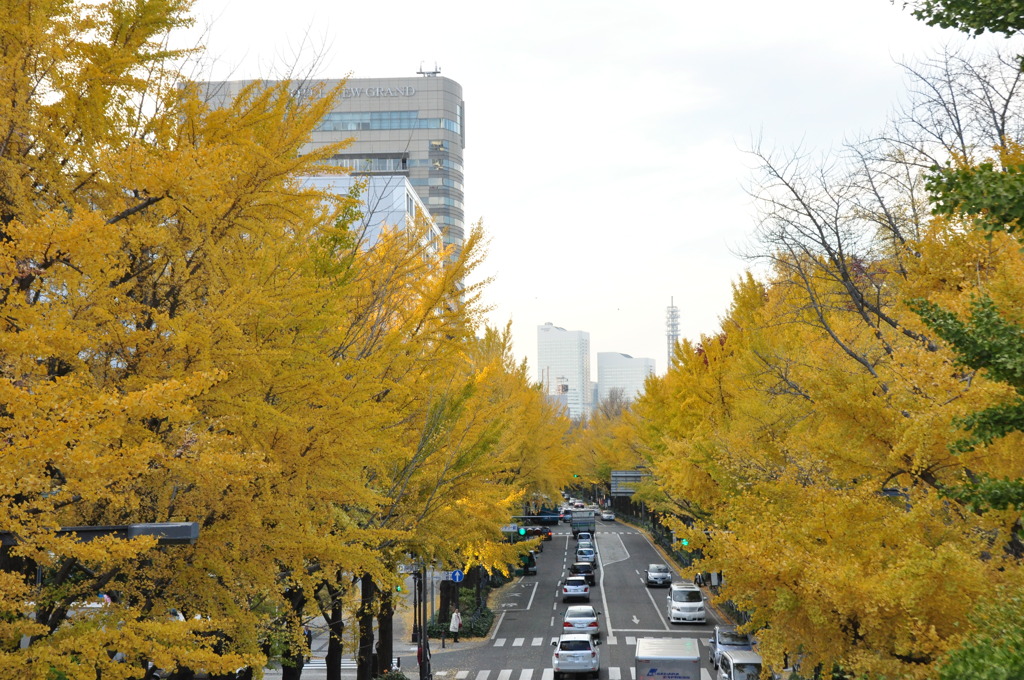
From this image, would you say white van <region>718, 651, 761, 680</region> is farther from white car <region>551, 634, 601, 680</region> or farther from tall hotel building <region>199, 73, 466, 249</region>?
tall hotel building <region>199, 73, 466, 249</region>

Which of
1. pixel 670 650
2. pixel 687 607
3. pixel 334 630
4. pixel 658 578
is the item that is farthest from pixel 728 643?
pixel 658 578

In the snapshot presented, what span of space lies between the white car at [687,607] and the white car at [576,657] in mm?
9175

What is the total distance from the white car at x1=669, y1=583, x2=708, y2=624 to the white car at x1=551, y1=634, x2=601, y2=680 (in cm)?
918

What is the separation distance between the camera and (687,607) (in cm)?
3278

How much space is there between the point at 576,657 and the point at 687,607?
33.5 ft

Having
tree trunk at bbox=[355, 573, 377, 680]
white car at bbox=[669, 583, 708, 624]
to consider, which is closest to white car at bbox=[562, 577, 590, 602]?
white car at bbox=[669, 583, 708, 624]

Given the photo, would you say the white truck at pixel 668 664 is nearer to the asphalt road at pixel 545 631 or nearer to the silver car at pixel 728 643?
the asphalt road at pixel 545 631

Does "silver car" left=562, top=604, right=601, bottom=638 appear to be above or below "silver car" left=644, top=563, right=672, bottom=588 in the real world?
above

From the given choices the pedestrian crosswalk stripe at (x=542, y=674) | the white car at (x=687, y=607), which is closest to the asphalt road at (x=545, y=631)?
the pedestrian crosswalk stripe at (x=542, y=674)

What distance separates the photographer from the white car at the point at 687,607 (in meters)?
32.8

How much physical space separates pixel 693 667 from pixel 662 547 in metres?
39.5

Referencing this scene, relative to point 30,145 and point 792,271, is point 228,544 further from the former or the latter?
point 792,271

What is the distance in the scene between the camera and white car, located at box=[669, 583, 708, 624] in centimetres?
3278

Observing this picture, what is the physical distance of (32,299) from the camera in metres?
8.24
